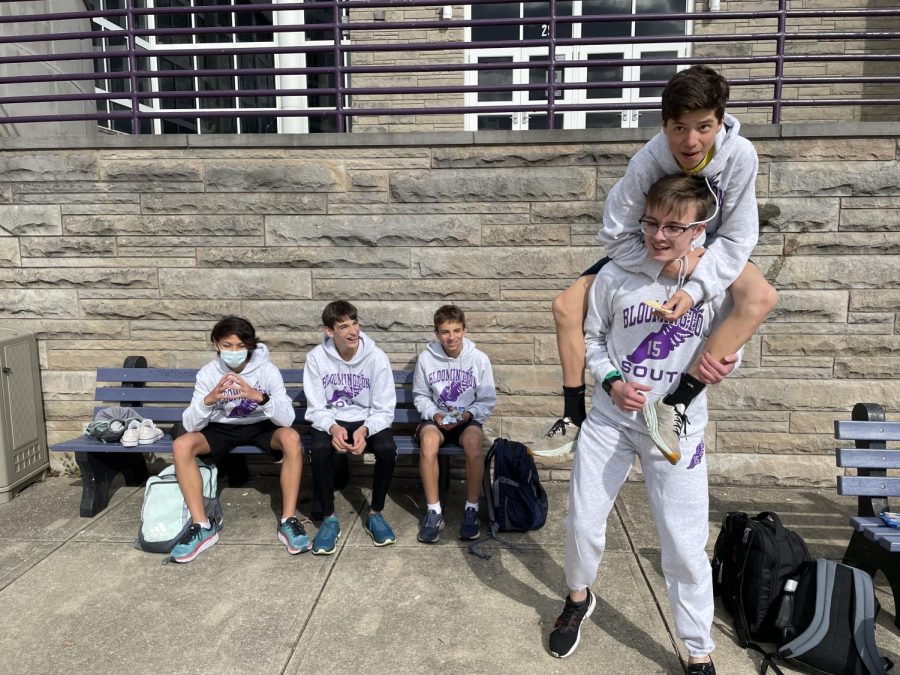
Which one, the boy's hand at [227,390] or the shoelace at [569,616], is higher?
the boy's hand at [227,390]

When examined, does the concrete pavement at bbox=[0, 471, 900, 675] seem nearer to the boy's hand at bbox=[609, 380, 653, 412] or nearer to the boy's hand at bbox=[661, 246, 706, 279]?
the boy's hand at bbox=[609, 380, 653, 412]

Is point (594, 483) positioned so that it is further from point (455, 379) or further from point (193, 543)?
point (193, 543)

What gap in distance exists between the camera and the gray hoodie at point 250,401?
3764mm

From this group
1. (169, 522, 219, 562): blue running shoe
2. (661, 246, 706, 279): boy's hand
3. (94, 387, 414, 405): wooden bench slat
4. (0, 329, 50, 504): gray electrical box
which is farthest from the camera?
(94, 387, 414, 405): wooden bench slat

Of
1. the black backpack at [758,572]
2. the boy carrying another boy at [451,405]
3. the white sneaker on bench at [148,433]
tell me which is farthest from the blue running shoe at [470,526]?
the white sneaker on bench at [148,433]

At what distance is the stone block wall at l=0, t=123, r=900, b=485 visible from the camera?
416cm

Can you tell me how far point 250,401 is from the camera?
12.4 ft

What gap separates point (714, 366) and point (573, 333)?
518 millimetres

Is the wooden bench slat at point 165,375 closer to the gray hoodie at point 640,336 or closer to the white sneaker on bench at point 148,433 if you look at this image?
the white sneaker on bench at point 148,433

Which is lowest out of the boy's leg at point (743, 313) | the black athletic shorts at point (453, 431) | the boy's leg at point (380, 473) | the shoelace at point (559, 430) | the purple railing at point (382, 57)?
the boy's leg at point (380, 473)

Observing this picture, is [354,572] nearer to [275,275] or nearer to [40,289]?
[275,275]

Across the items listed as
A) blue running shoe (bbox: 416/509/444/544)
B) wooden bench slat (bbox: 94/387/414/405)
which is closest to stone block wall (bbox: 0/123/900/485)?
wooden bench slat (bbox: 94/387/414/405)

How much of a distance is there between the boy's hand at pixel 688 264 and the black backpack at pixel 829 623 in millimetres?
1423

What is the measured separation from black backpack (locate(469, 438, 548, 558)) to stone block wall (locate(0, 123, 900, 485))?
0.72 metres
